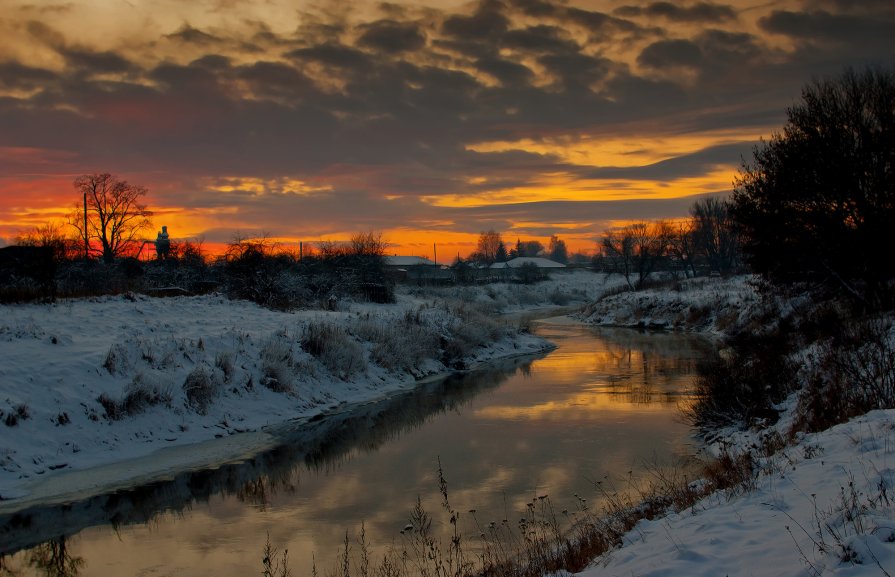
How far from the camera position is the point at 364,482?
12.6 metres

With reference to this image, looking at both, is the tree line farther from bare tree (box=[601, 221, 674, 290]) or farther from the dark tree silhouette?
the dark tree silhouette

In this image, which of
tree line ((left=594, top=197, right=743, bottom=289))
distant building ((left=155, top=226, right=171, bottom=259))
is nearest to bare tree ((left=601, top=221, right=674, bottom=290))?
tree line ((left=594, top=197, right=743, bottom=289))

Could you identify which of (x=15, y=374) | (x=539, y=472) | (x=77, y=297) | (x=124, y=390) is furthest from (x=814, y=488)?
(x=77, y=297)

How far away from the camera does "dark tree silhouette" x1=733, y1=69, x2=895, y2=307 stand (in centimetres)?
2072

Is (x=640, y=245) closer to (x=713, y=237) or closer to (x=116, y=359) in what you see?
(x=713, y=237)

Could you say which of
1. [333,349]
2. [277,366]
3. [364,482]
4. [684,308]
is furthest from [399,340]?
[684,308]

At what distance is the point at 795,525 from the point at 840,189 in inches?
716

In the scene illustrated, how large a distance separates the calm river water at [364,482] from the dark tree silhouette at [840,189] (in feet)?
20.9

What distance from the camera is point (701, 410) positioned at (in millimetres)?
15789

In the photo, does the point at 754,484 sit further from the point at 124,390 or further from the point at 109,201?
the point at 109,201

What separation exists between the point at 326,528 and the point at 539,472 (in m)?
4.42

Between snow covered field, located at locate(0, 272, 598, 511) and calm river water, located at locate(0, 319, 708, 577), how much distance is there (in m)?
1.31

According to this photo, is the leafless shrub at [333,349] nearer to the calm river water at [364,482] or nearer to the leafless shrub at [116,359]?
the calm river water at [364,482]

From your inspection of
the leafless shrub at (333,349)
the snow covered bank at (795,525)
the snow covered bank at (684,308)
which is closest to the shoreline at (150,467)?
the leafless shrub at (333,349)
